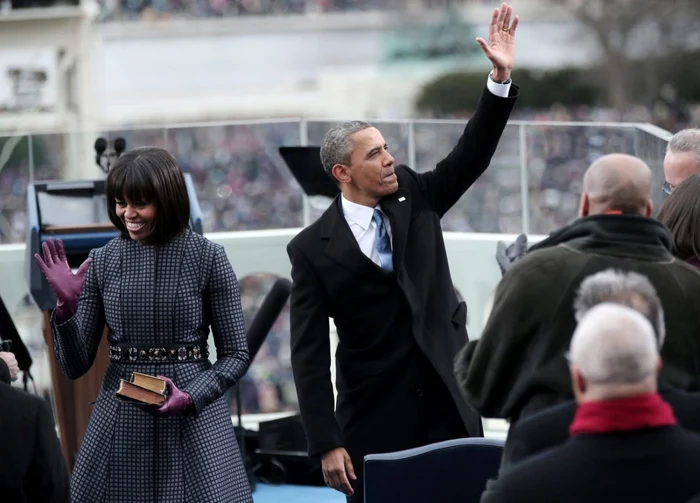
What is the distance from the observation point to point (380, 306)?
153 inches

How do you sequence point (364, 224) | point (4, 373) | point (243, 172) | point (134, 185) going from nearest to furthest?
point (4, 373) < point (134, 185) < point (364, 224) < point (243, 172)

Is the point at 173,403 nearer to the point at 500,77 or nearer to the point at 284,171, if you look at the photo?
the point at 500,77

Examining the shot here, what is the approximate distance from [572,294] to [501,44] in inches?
59.9

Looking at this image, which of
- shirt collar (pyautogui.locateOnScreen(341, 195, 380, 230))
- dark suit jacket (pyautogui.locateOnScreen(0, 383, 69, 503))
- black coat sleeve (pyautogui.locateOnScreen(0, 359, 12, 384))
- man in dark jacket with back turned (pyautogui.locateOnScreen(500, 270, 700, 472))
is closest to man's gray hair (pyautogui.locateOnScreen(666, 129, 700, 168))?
shirt collar (pyautogui.locateOnScreen(341, 195, 380, 230))

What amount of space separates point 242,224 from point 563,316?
20.8 feet

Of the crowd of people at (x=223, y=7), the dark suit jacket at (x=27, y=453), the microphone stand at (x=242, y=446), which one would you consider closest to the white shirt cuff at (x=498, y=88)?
the dark suit jacket at (x=27, y=453)

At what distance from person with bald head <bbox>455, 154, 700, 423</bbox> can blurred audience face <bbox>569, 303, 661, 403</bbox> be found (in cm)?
55

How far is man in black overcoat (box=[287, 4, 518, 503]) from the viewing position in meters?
3.88

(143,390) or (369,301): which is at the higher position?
(369,301)

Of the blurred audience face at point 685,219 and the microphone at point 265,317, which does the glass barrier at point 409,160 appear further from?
the blurred audience face at point 685,219

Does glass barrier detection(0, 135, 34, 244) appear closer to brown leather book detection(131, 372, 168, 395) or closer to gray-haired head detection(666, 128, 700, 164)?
gray-haired head detection(666, 128, 700, 164)

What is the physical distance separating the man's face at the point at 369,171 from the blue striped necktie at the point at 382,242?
0.06 metres

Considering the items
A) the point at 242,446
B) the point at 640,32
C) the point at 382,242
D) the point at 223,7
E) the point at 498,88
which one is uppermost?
the point at 223,7

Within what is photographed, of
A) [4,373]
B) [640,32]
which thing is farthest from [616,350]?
[640,32]
